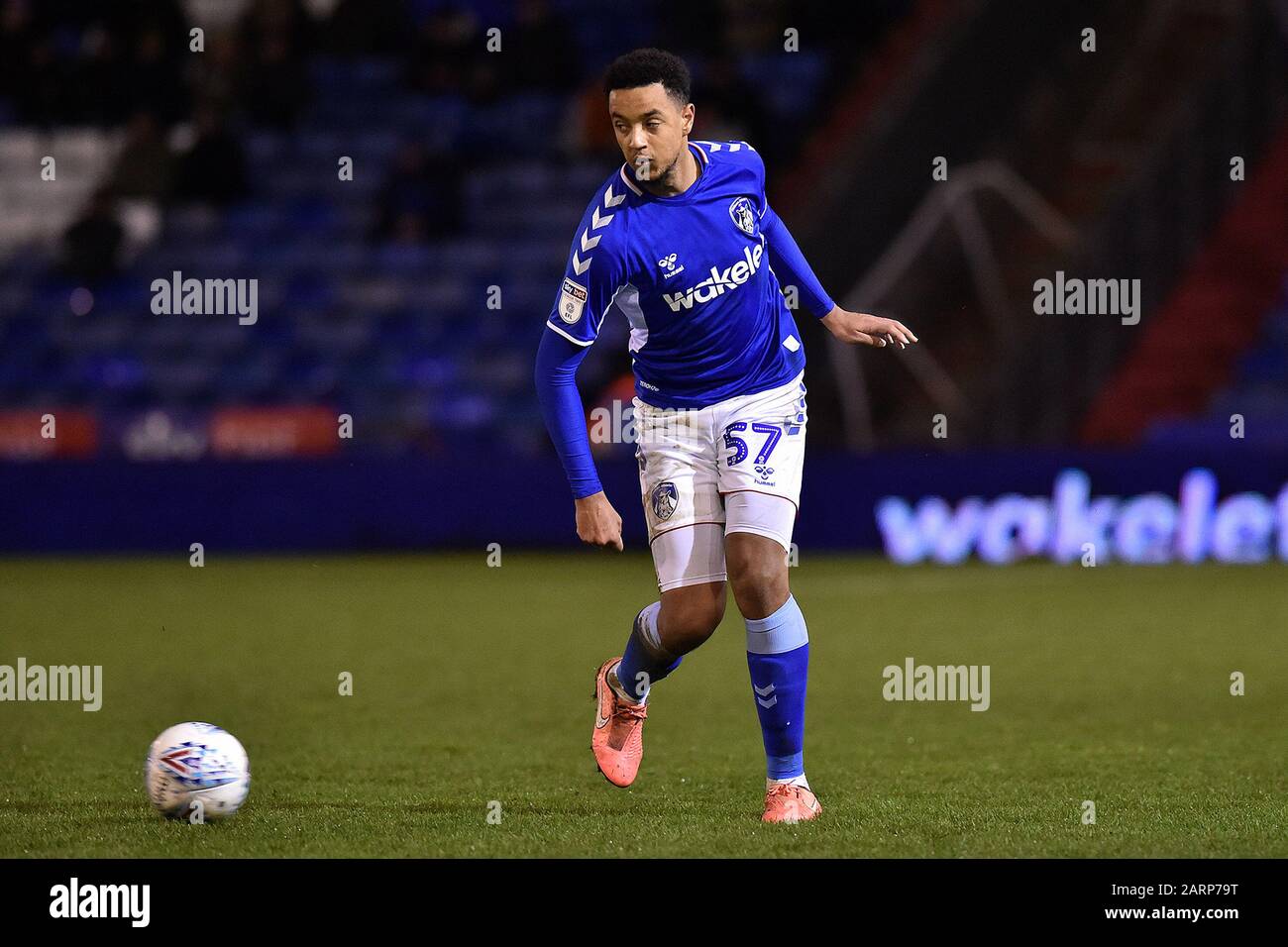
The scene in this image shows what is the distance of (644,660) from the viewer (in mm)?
6043

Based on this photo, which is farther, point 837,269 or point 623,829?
point 837,269

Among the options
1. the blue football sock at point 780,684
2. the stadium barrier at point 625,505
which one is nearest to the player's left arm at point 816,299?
the blue football sock at point 780,684

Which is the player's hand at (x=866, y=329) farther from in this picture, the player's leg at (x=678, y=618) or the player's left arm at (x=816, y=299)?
the player's leg at (x=678, y=618)

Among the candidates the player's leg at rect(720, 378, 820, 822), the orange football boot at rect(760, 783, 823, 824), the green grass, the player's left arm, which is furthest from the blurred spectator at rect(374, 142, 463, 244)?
the orange football boot at rect(760, 783, 823, 824)

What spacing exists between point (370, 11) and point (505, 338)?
4.74 m

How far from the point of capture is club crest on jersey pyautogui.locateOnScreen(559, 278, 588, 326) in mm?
5488

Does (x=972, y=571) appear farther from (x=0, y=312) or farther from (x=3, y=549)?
(x=0, y=312)

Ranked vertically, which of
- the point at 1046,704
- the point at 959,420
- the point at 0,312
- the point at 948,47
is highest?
the point at 948,47

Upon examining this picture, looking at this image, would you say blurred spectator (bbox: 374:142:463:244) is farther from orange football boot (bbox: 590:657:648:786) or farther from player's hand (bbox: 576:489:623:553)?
player's hand (bbox: 576:489:623:553)

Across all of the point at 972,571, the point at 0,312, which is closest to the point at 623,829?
the point at 972,571

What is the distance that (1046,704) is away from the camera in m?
7.91

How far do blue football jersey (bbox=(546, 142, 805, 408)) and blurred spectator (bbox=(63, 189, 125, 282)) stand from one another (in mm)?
13632
